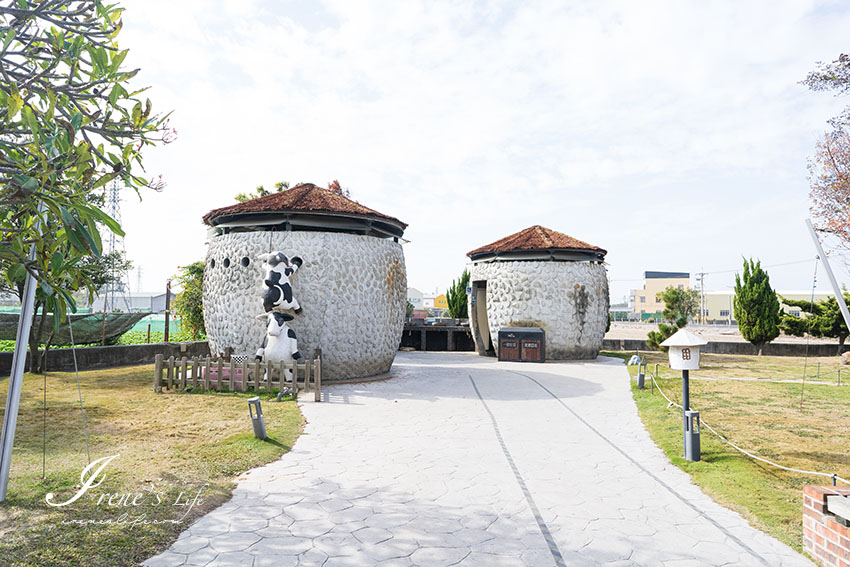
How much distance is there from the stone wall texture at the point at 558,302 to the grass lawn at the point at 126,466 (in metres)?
10.5

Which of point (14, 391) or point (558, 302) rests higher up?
point (558, 302)

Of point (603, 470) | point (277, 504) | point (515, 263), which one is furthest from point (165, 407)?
point (515, 263)

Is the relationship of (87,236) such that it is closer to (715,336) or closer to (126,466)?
(126,466)

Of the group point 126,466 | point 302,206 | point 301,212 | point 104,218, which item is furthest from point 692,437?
point 302,206

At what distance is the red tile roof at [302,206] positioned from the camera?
11.6 m

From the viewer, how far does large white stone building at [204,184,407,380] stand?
1145 centimetres

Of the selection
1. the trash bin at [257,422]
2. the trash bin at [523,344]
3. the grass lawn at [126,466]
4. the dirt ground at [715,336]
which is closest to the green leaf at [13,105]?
the grass lawn at [126,466]

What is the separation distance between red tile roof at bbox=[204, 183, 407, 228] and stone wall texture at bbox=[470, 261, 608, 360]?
6307 mm

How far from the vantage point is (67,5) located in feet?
13.9

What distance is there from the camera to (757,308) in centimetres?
2222

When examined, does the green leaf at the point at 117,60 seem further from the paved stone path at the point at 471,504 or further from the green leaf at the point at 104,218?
the paved stone path at the point at 471,504

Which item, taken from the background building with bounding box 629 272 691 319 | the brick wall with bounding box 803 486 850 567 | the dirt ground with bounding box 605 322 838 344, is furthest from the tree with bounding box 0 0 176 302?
the background building with bounding box 629 272 691 319

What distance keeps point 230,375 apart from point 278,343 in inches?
44.2

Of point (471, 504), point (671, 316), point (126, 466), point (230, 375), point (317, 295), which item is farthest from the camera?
point (671, 316)
